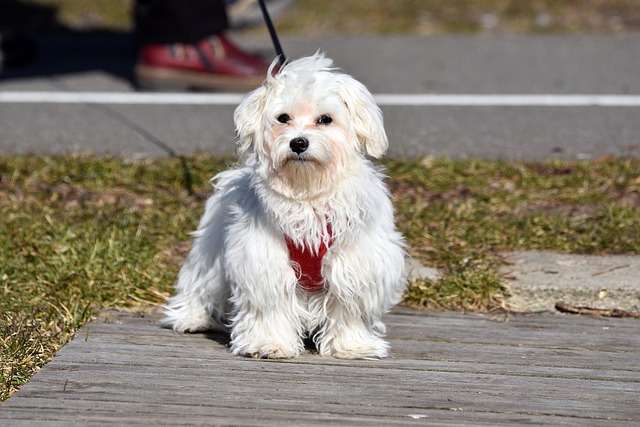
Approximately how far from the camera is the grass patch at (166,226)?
172 inches

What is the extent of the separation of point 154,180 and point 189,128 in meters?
0.98

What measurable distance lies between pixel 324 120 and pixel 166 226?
5.57 ft

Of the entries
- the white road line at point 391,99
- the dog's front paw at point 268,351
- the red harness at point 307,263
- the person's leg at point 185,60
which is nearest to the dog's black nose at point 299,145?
the red harness at point 307,263

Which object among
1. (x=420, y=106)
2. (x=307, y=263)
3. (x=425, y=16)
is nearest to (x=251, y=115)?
(x=307, y=263)

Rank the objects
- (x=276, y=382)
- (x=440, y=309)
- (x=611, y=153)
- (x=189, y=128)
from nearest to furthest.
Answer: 1. (x=276, y=382)
2. (x=440, y=309)
3. (x=611, y=153)
4. (x=189, y=128)

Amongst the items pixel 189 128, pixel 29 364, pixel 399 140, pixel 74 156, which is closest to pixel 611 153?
pixel 399 140

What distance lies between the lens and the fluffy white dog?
3.56 m

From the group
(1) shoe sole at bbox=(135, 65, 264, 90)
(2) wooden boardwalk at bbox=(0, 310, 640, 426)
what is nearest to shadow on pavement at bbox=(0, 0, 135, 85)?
(1) shoe sole at bbox=(135, 65, 264, 90)

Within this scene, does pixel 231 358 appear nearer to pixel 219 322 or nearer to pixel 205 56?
pixel 219 322

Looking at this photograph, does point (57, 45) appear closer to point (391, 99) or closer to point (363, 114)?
point (391, 99)

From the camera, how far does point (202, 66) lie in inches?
288

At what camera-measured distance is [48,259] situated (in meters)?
4.65

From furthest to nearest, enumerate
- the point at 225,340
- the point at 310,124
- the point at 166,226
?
the point at 166,226 → the point at 225,340 → the point at 310,124

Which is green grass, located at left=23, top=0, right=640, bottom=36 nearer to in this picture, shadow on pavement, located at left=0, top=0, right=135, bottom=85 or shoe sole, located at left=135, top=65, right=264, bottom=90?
shadow on pavement, located at left=0, top=0, right=135, bottom=85
